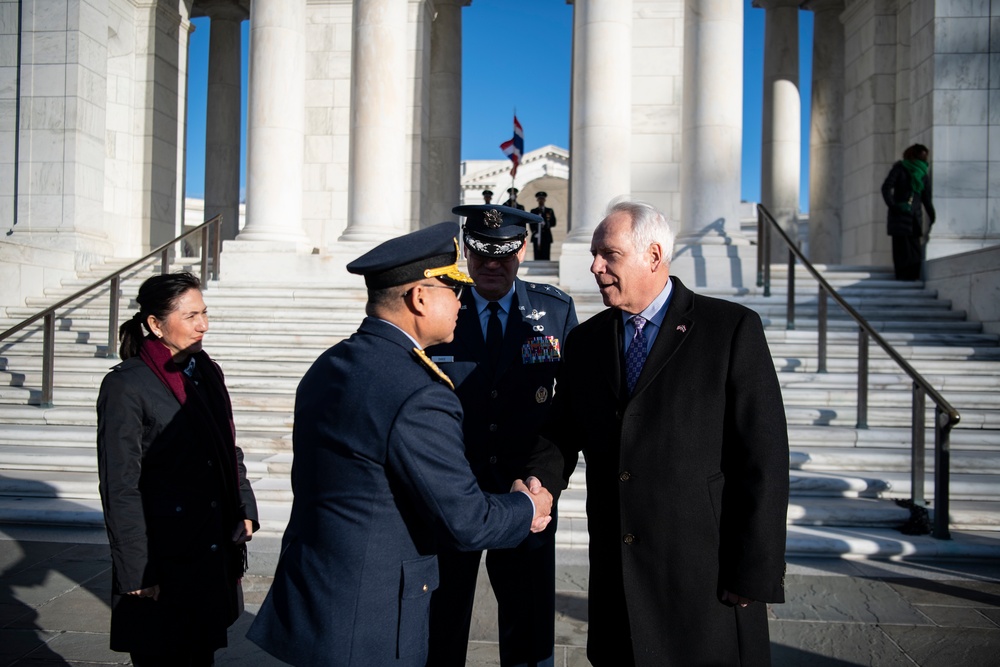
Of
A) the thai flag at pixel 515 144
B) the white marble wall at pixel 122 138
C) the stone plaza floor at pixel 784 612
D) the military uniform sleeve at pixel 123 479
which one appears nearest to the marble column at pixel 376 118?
the white marble wall at pixel 122 138

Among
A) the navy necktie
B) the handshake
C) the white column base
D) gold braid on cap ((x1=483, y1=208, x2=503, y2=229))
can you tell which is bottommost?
the handshake

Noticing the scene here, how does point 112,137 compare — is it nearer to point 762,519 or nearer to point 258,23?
point 258,23

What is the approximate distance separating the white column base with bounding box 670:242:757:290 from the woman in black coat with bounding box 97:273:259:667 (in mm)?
9342

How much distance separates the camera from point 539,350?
3.64 m

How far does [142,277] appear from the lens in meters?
13.6

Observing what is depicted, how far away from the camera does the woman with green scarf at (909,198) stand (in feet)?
38.8

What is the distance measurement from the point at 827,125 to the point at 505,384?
1688cm

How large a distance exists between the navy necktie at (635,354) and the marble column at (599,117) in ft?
29.9

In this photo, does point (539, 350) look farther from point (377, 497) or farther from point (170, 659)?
point (170, 659)

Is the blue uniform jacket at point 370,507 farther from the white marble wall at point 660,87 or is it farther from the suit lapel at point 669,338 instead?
the white marble wall at point 660,87

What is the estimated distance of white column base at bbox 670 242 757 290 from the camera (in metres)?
11.9

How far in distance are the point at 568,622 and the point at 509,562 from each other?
1.37 m

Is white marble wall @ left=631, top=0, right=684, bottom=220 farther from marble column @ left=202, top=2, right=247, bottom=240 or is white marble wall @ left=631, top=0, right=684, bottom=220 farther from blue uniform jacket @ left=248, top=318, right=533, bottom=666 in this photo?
blue uniform jacket @ left=248, top=318, right=533, bottom=666

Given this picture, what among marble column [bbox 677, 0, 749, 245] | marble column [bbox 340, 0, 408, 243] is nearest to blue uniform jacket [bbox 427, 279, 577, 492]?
marble column [bbox 677, 0, 749, 245]
